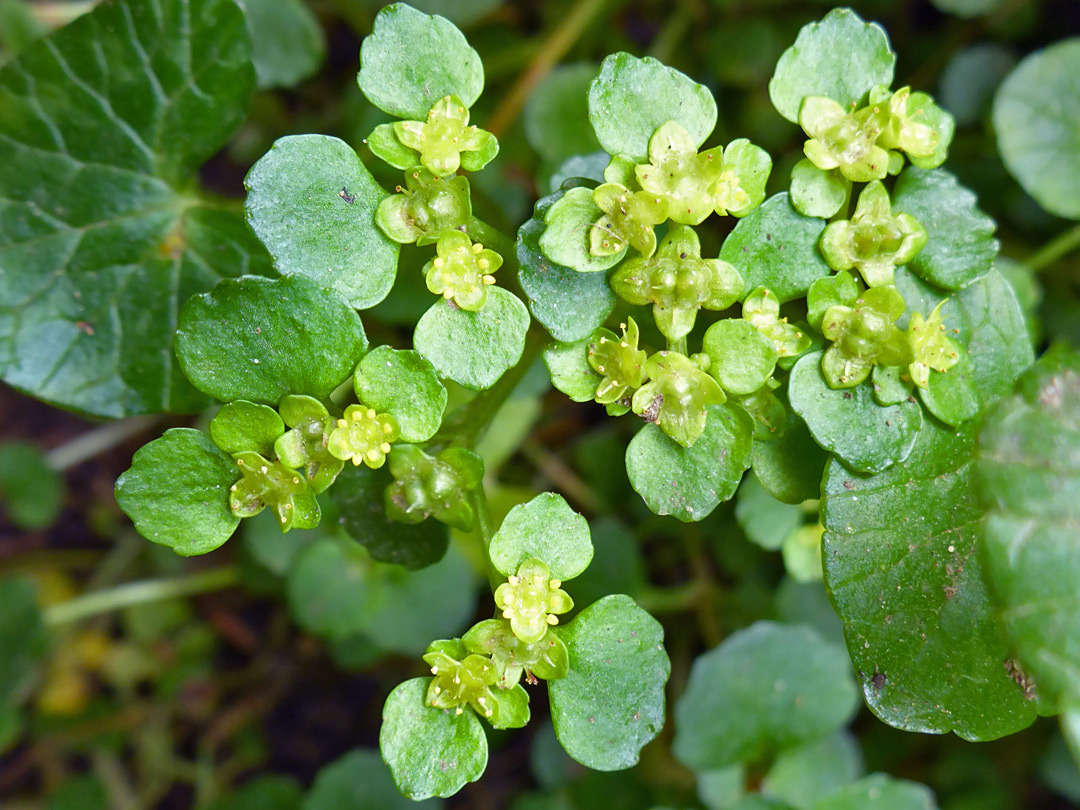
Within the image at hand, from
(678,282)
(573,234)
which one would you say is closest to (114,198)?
(573,234)

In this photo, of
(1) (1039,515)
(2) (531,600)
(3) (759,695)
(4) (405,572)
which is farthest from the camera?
(4) (405,572)

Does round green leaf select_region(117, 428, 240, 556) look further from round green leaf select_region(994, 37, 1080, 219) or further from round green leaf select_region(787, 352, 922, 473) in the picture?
round green leaf select_region(994, 37, 1080, 219)

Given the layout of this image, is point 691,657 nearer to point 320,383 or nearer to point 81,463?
point 320,383

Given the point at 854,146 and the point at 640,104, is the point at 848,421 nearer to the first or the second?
the point at 854,146

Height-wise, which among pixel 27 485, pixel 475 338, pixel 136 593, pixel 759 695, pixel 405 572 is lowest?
pixel 136 593

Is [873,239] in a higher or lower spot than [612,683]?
higher

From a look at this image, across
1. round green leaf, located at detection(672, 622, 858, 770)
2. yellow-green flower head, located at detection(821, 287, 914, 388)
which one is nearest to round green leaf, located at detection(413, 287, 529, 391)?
yellow-green flower head, located at detection(821, 287, 914, 388)

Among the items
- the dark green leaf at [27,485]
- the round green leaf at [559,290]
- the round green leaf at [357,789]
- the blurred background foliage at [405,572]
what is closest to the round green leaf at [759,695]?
the blurred background foliage at [405,572]

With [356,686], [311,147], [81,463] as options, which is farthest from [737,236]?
[81,463]
